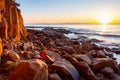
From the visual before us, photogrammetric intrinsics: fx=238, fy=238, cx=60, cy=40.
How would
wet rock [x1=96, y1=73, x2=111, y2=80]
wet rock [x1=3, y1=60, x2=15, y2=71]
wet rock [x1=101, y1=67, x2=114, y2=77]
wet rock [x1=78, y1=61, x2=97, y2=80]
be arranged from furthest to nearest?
wet rock [x1=101, y1=67, x2=114, y2=77] < wet rock [x1=96, y1=73, x2=111, y2=80] < wet rock [x1=78, y1=61, x2=97, y2=80] < wet rock [x1=3, y1=60, x2=15, y2=71]

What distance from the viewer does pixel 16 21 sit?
15.3 metres

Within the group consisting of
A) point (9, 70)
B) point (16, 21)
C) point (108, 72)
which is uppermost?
point (16, 21)

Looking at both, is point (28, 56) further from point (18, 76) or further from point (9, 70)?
point (18, 76)

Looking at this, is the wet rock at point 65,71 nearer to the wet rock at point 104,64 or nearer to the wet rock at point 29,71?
the wet rock at point 29,71

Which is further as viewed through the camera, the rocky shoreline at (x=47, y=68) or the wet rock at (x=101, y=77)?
the wet rock at (x=101, y=77)

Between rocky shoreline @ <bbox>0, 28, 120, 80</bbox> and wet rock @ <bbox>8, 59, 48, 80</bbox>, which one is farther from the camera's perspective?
Answer: rocky shoreline @ <bbox>0, 28, 120, 80</bbox>

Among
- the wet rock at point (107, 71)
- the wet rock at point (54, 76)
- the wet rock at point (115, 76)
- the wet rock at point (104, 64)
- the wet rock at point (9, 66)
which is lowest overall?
the wet rock at point (115, 76)

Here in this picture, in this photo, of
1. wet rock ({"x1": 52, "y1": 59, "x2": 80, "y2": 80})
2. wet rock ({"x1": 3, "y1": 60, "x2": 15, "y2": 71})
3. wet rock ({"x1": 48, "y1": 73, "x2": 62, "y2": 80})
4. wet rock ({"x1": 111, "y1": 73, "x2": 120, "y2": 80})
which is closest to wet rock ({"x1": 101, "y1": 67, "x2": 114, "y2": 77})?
wet rock ({"x1": 111, "y1": 73, "x2": 120, "y2": 80})

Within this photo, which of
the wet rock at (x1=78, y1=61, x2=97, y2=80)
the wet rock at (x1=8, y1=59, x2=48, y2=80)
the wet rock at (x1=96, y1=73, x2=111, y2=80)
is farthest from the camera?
the wet rock at (x1=96, y1=73, x2=111, y2=80)

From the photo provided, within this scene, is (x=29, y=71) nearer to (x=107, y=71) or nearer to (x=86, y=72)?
(x=86, y=72)

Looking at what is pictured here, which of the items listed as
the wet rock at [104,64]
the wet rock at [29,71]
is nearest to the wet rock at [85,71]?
the wet rock at [104,64]

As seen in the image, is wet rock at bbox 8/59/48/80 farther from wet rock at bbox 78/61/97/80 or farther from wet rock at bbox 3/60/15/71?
wet rock at bbox 78/61/97/80

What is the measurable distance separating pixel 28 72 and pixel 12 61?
194 cm

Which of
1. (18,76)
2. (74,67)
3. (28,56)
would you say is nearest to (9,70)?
(18,76)
